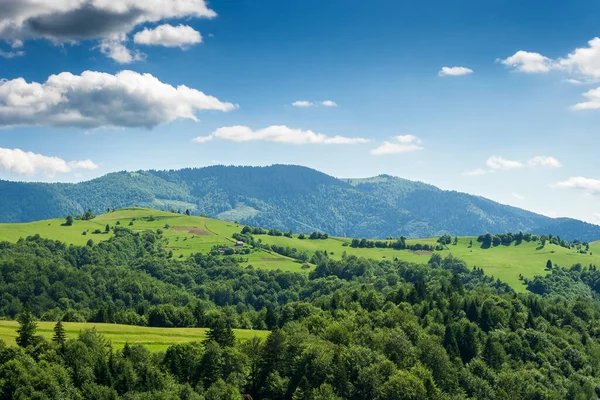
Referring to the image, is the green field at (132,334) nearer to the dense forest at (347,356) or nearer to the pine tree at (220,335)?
the dense forest at (347,356)

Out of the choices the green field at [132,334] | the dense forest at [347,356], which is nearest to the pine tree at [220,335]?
the dense forest at [347,356]

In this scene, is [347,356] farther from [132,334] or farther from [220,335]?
[132,334]

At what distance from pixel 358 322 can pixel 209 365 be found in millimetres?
43371

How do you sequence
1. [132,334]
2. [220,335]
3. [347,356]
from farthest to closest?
[132,334], [220,335], [347,356]

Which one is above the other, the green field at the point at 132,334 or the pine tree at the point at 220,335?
the pine tree at the point at 220,335

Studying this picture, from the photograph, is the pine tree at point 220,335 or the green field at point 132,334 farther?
the green field at point 132,334

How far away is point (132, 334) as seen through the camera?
115 m

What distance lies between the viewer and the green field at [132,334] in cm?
10482

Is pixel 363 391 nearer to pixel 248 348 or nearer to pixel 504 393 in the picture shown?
pixel 248 348

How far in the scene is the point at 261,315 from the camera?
6122 inches

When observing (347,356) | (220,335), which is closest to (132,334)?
(220,335)

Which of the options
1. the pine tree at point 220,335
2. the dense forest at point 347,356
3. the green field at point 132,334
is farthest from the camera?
the green field at point 132,334

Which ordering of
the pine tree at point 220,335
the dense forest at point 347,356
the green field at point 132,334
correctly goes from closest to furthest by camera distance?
1. the dense forest at point 347,356
2. the pine tree at point 220,335
3. the green field at point 132,334

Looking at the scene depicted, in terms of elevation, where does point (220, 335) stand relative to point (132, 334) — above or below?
above
